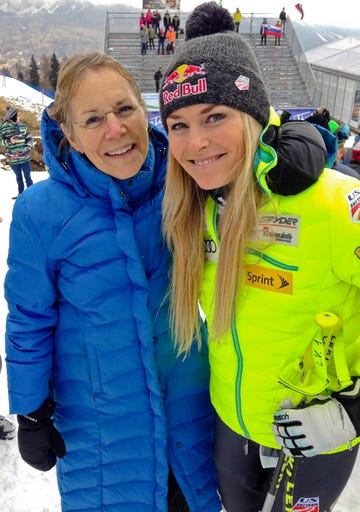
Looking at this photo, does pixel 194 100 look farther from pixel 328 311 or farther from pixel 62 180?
pixel 328 311

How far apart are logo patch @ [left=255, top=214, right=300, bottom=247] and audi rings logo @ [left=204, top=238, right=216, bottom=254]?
18 centimetres

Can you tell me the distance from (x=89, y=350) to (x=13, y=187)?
321 inches

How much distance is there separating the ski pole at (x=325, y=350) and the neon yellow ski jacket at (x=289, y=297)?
2cm

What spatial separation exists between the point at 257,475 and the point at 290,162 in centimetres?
118

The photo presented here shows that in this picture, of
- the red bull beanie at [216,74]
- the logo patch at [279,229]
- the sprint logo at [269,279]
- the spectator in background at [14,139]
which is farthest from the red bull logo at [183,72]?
the spectator in background at [14,139]

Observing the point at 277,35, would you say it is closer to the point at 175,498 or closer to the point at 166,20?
the point at 166,20

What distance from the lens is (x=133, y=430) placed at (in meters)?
1.56

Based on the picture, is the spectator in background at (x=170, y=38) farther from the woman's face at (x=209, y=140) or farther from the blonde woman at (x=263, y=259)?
the woman's face at (x=209, y=140)

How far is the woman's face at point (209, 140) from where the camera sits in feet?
3.86

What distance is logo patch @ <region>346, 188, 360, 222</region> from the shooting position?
113 centimetres

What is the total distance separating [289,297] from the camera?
4.10 ft

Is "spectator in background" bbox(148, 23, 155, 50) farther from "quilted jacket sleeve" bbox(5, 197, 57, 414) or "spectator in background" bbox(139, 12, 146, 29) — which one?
"quilted jacket sleeve" bbox(5, 197, 57, 414)

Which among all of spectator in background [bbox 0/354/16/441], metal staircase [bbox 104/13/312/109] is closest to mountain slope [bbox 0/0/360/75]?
metal staircase [bbox 104/13/312/109]

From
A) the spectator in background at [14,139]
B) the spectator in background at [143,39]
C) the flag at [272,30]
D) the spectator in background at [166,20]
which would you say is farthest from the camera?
the flag at [272,30]
